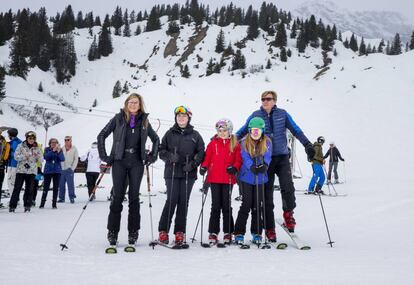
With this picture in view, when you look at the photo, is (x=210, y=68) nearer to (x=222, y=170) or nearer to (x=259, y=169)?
(x=222, y=170)

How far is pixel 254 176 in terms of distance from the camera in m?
5.27

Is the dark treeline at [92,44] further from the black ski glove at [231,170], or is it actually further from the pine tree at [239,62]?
the black ski glove at [231,170]

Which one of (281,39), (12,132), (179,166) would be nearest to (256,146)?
(179,166)

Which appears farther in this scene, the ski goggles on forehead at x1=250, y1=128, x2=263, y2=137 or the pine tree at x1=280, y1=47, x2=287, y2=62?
the pine tree at x1=280, y1=47, x2=287, y2=62

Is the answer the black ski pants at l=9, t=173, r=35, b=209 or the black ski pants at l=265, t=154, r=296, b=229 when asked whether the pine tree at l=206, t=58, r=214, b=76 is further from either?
the black ski pants at l=265, t=154, r=296, b=229

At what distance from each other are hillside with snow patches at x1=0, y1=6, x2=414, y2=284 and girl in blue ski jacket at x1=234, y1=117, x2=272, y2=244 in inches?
16.8

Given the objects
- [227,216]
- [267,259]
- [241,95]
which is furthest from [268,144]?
[241,95]

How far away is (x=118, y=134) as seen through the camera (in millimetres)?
4836

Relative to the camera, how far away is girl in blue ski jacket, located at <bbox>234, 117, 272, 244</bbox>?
206 inches

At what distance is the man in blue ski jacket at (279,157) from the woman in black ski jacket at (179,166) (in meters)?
1.05

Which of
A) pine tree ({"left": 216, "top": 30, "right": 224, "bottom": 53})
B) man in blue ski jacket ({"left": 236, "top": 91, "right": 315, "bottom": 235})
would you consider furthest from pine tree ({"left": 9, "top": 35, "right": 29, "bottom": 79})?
man in blue ski jacket ({"left": 236, "top": 91, "right": 315, "bottom": 235})

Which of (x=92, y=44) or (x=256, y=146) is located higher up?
(x=92, y=44)

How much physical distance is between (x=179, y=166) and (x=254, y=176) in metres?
1.05

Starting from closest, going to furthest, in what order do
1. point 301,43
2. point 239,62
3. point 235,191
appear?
point 235,191 → point 239,62 → point 301,43
